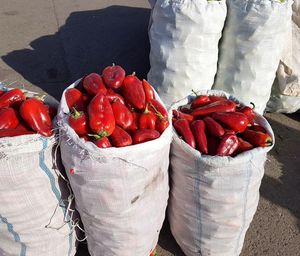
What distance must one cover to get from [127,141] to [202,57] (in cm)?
145

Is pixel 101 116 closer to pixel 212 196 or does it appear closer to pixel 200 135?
pixel 200 135

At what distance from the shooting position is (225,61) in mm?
3184

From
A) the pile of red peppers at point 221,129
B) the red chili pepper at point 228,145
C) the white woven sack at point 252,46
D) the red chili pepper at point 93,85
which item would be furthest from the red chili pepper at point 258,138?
the red chili pepper at point 93,85

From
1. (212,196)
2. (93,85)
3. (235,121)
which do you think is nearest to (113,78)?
(93,85)

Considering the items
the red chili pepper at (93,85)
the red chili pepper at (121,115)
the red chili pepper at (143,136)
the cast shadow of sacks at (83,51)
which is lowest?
the cast shadow of sacks at (83,51)

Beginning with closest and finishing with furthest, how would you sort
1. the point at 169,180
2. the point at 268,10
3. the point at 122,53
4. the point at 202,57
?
the point at 169,180, the point at 268,10, the point at 202,57, the point at 122,53

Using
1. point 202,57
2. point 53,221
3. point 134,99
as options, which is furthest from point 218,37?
point 53,221

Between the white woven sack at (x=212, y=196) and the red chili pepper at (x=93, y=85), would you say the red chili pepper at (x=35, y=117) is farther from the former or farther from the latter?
the white woven sack at (x=212, y=196)

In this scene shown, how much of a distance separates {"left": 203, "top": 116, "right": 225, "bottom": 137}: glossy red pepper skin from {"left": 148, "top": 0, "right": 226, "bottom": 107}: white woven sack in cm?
99

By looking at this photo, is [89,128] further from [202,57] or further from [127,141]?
[202,57]

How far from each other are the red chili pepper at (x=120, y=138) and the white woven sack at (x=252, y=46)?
48.4 inches

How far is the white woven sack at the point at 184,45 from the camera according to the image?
2821 mm

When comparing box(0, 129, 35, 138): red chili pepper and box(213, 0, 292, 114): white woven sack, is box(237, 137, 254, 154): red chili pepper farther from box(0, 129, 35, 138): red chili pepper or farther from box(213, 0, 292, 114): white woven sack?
box(0, 129, 35, 138): red chili pepper

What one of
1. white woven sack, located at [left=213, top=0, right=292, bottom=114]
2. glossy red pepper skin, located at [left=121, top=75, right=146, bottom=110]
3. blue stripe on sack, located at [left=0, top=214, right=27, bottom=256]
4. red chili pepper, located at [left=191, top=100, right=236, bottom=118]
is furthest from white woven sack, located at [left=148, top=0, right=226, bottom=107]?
blue stripe on sack, located at [left=0, top=214, right=27, bottom=256]
